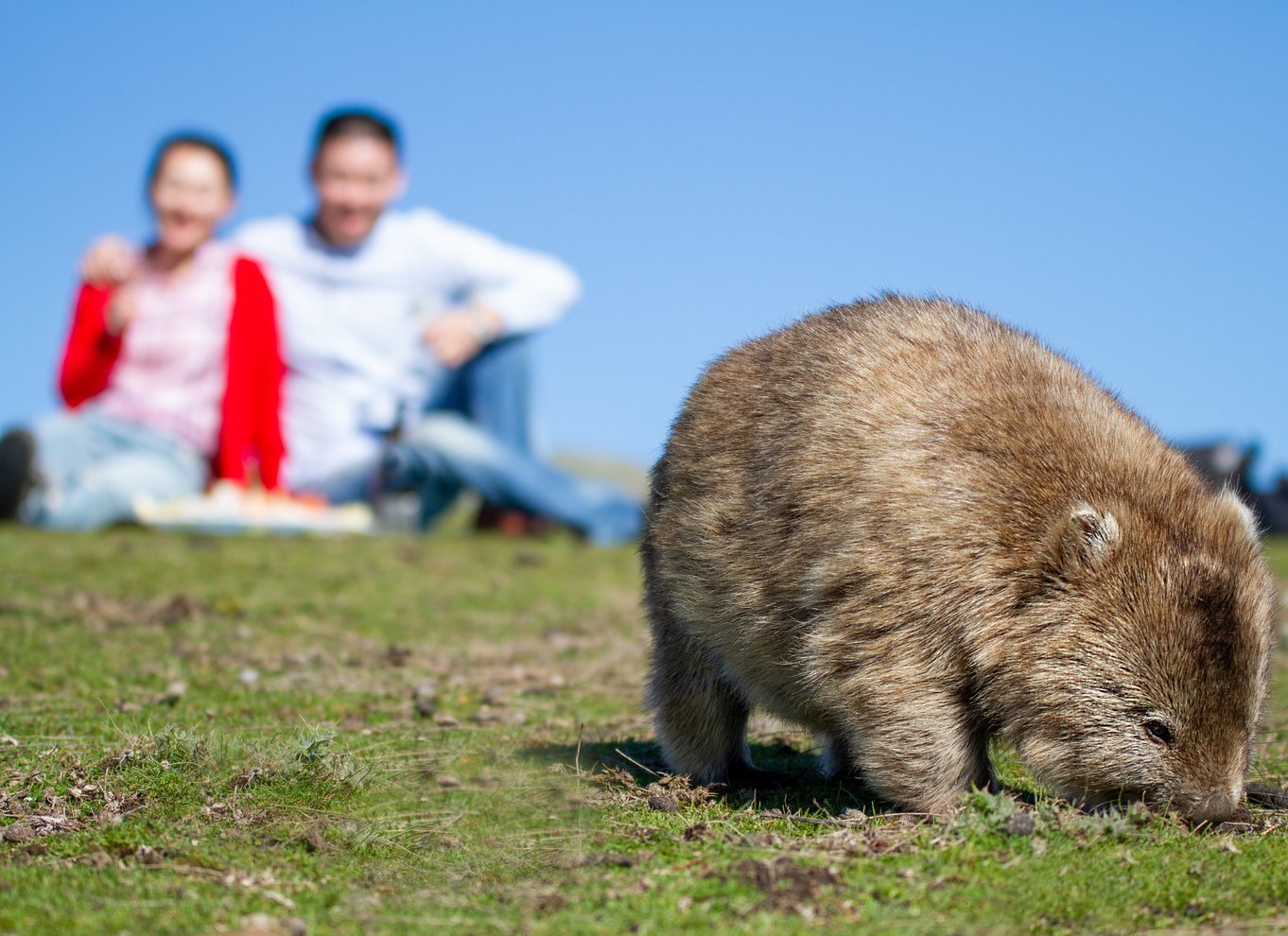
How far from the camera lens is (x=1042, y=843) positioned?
417 cm

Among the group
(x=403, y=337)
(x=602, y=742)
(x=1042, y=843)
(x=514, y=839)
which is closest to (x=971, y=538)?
(x=1042, y=843)

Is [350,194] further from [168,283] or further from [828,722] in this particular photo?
[828,722]

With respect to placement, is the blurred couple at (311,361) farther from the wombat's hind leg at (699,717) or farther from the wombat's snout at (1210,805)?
the wombat's snout at (1210,805)

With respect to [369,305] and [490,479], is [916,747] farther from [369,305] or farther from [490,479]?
[369,305]

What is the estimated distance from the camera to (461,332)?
648 inches

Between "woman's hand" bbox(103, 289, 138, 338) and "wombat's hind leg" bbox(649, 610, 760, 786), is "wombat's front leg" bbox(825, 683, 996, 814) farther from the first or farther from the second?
"woman's hand" bbox(103, 289, 138, 338)

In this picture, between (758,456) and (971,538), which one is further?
(758,456)

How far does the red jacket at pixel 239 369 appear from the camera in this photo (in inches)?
618

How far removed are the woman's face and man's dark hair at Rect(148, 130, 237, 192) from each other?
0.03 metres

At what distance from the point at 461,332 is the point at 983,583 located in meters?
12.6

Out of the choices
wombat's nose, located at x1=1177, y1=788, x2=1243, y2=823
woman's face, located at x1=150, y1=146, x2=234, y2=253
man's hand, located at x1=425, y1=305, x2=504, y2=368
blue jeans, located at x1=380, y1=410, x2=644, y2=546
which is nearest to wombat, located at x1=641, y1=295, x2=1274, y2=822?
wombat's nose, located at x1=1177, y1=788, x2=1243, y2=823

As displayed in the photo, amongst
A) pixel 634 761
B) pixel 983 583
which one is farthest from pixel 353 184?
pixel 983 583

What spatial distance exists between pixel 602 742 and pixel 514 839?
1872 millimetres

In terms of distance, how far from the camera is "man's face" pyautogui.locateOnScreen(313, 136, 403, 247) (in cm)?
1672
